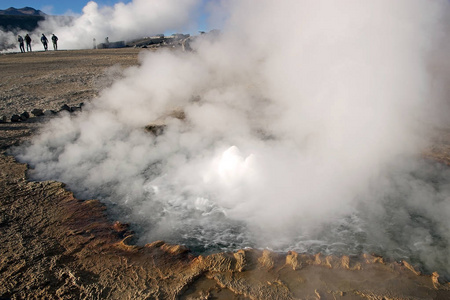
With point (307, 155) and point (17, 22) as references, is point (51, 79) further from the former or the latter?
point (17, 22)

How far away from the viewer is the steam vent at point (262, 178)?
2.16m

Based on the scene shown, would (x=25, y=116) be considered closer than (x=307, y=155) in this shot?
No

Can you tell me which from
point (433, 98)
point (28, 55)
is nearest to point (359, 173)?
point (433, 98)

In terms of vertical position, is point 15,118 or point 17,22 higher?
point 17,22

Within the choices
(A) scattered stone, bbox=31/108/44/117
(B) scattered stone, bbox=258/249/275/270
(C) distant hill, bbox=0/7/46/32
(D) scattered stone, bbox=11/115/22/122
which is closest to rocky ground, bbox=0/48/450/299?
(B) scattered stone, bbox=258/249/275/270

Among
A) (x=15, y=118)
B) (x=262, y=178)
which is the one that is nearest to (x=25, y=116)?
(x=15, y=118)

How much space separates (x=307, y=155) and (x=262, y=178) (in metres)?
0.82

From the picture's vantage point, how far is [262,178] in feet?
11.1

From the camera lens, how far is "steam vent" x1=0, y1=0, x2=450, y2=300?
2.16 metres


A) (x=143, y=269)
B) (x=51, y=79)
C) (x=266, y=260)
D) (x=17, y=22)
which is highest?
(x=17, y=22)

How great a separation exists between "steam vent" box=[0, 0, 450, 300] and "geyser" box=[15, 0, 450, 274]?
0.06 ft

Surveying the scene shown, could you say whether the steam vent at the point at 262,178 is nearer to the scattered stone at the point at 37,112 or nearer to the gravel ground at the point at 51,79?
the scattered stone at the point at 37,112

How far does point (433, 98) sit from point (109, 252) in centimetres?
540

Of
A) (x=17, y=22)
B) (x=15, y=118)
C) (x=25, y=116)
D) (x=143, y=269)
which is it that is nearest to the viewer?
(x=143, y=269)
